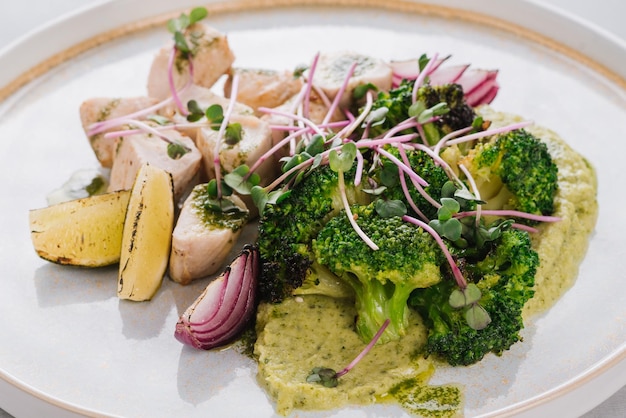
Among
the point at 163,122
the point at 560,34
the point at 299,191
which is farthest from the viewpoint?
the point at 560,34

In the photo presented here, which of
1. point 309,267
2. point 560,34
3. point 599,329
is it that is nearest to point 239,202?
point 309,267

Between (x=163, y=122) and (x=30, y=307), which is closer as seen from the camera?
(x=30, y=307)

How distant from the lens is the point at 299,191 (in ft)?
10.8

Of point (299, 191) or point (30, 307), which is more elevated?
point (299, 191)

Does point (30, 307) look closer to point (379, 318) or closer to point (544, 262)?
point (379, 318)

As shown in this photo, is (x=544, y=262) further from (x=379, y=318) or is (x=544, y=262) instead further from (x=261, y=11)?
(x=261, y=11)

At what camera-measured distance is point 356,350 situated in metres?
3.11

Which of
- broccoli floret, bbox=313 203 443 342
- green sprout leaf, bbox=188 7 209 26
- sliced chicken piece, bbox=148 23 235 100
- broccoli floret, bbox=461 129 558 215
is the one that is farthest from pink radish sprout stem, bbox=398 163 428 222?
green sprout leaf, bbox=188 7 209 26

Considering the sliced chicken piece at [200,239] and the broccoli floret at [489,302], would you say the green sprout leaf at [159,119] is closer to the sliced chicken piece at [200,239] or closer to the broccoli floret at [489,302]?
the sliced chicken piece at [200,239]

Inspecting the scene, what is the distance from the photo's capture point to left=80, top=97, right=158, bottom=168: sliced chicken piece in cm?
399

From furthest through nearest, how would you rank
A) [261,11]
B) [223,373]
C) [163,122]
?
[261,11] → [163,122] → [223,373]

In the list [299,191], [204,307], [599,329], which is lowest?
[599,329]

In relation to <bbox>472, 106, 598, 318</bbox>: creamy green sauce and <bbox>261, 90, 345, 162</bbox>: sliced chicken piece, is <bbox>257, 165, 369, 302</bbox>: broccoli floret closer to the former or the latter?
<bbox>261, 90, 345, 162</bbox>: sliced chicken piece

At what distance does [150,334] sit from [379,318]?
2.96ft
